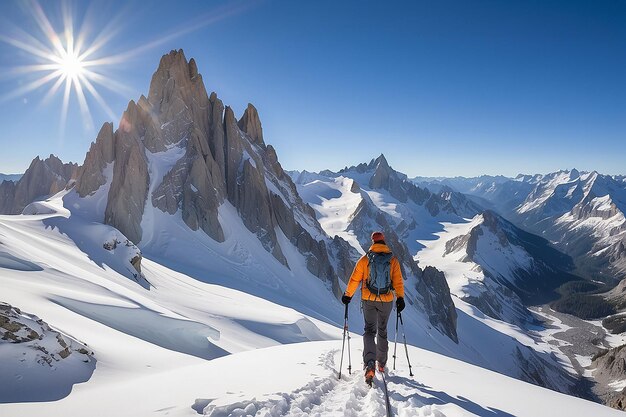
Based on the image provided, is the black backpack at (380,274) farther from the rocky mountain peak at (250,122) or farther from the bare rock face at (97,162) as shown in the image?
the rocky mountain peak at (250,122)

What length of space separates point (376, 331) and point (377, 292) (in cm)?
116

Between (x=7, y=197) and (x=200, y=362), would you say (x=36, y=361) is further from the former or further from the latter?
(x=7, y=197)

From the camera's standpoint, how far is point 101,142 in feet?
202

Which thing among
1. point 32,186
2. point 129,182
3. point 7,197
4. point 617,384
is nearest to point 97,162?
point 129,182

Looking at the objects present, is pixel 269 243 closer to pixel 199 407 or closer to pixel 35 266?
pixel 35 266

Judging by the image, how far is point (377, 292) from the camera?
905 cm

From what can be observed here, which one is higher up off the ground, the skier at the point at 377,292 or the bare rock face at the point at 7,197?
the bare rock face at the point at 7,197

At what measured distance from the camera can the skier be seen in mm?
8977

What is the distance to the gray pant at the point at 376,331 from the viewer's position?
8.88 metres

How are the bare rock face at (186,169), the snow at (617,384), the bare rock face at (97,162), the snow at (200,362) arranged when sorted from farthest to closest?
the snow at (617,384) < the bare rock face at (186,169) < the bare rock face at (97,162) < the snow at (200,362)

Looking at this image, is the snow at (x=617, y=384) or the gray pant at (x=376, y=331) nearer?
the gray pant at (x=376, y=331)

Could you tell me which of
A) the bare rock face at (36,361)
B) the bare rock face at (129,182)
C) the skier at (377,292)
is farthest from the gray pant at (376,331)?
the bare rock face at (129,182)

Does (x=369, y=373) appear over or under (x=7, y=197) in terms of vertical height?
under

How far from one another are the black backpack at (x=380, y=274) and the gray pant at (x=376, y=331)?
14.8 inches
